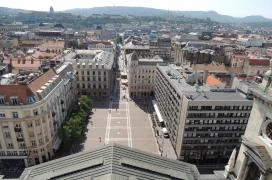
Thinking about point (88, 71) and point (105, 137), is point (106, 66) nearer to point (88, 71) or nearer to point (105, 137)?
point (88, 71)

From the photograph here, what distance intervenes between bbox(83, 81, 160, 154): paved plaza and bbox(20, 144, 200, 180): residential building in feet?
178

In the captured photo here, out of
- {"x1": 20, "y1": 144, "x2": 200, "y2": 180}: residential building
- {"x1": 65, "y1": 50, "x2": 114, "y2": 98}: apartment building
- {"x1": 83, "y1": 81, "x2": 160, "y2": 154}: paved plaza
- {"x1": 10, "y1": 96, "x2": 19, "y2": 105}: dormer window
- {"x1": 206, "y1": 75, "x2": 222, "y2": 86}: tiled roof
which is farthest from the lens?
{"x1": 65, "y1": 50, "x2": 114, "y2": 98}: apartment building

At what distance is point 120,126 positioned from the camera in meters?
124

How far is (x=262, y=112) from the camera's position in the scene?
30.9 meters

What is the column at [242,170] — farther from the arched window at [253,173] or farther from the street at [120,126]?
the street at [120,126]

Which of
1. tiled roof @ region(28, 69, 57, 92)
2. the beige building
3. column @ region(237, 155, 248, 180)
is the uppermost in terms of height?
the beige building

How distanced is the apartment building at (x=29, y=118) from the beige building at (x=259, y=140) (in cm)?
7215

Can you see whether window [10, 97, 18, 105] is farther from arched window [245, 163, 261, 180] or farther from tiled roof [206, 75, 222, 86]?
tiled roof [206, 75, 222, 86]

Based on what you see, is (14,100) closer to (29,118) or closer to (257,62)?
(29,118)

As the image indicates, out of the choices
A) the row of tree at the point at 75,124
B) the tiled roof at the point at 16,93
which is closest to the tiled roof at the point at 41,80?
the tiled roof at the point at 16,93

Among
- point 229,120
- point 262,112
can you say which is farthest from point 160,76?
point 262,112

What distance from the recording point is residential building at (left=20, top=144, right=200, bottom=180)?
43594mm

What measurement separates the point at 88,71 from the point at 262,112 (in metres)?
133

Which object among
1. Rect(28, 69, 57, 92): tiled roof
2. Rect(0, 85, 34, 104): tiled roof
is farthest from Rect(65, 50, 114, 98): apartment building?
Rect(0, 85, 34, 104): tiled roof
